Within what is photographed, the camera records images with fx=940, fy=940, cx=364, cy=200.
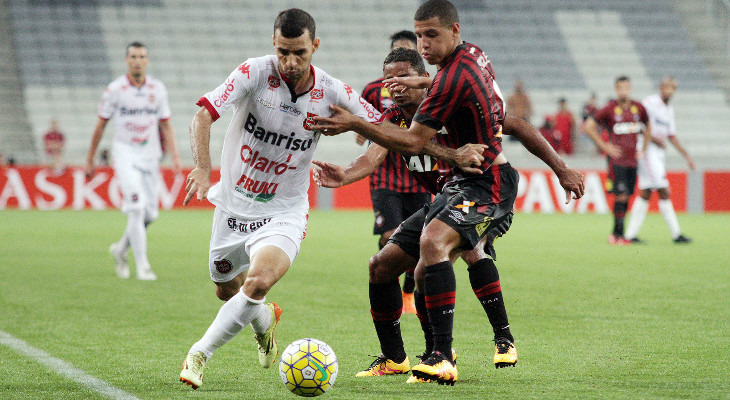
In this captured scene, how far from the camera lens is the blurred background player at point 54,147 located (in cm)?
2028

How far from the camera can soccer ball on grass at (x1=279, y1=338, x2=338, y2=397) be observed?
4.62 metres

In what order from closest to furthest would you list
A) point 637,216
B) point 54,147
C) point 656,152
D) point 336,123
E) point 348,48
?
1. point 336,123
2. point 637,216
3. point 656,152
4. point 54,147
5. point 348,48

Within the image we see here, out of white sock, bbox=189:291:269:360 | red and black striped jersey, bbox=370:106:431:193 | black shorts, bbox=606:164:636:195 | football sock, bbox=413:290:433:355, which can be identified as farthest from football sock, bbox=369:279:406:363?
black shorts, bbox=606:164:636:195

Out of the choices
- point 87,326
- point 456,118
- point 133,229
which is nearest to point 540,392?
point 456,118

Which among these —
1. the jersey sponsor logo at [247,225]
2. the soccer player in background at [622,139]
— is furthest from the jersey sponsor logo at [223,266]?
the soccer player in background at [622,139]

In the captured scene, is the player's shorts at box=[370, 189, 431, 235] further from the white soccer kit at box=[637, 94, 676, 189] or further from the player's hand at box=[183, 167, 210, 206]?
the white soccer kit at box=[637, 94, 676, 189]

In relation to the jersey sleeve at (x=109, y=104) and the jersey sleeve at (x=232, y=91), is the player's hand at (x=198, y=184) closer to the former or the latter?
the jersey sleeve at (x=232, y=91)

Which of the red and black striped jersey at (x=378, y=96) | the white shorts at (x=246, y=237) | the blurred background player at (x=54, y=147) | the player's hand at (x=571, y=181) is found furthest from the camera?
the blurred background player at (x=54, y=147)

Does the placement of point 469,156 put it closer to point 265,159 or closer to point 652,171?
point 265,159

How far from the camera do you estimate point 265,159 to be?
5.34 m

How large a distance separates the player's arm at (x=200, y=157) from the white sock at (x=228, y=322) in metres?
0.59

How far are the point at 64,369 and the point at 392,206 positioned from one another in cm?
297

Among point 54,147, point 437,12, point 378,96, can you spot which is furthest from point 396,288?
point 54,147

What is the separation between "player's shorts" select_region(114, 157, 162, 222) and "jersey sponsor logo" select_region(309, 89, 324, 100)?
16.3 feet
